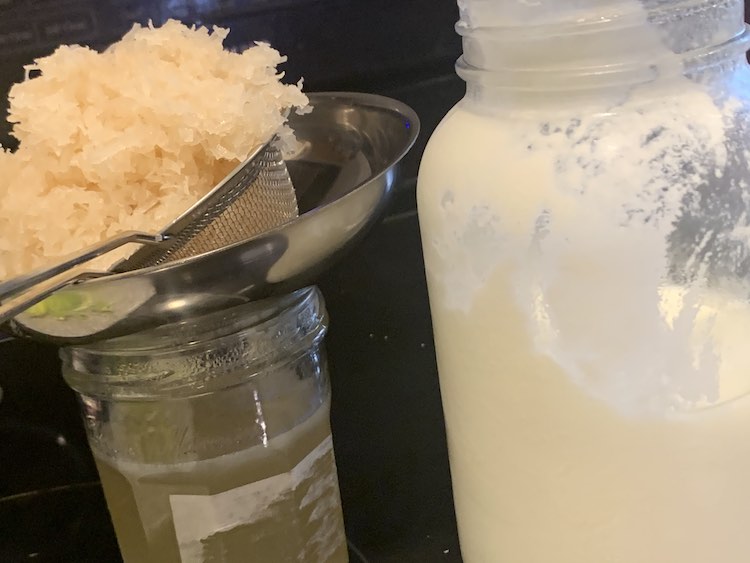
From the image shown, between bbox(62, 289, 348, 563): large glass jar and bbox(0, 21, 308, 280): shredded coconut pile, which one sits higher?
bbox(0, 21, 308, 280): shredded coconut pile

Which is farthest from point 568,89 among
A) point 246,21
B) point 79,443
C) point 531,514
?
point 79,443

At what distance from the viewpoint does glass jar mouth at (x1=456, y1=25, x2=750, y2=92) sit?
0.35m

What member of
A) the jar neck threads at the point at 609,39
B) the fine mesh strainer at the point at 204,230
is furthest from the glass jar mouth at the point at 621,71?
the fine mesh strainer at the point at 204,230

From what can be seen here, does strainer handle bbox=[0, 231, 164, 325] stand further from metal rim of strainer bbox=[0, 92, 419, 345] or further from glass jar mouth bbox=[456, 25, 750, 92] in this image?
glass jar mouth bbox=[456, 25, 750, 92]

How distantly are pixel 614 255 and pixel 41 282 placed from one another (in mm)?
234

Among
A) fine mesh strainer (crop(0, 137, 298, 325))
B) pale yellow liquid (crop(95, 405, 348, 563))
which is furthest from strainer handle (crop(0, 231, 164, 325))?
pale yellow liquid (crop(95, 405, 348, 563))

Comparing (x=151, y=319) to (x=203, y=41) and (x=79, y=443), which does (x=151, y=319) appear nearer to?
(x=203, y=41)

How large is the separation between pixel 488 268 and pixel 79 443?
39 centimetres

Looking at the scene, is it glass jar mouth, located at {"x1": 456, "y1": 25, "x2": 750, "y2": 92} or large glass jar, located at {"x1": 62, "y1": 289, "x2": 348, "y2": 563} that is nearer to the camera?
glass jar mouth, located at {"x1": 456, "y1": 25, "x2": 750, "y2": 92}

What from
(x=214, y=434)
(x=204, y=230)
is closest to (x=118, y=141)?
(x=204, y=230)

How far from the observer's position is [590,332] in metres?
0.35

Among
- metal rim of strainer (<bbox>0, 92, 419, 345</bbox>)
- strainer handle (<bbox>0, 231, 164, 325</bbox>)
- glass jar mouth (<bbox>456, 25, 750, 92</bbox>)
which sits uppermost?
glass jar mouth (<bbox>456, 25, 750, 92</bbox>)

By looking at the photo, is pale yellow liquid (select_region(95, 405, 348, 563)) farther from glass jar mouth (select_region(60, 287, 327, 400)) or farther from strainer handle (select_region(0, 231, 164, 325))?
strainer handle (select_region(0, 231, 164, 325))

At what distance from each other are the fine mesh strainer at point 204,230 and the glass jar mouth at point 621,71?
0.48 feet
